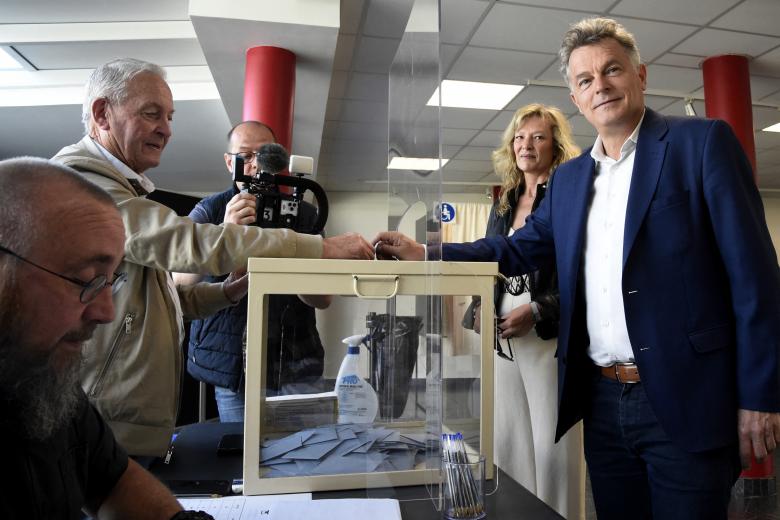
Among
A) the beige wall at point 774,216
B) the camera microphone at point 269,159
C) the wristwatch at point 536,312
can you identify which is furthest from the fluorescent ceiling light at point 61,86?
the beige wall at point 774,216

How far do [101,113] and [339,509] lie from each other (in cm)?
86

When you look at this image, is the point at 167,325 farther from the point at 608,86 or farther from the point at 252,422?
the point at 608,86

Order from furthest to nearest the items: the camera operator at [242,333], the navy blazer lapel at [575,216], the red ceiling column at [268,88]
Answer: the red ceiling column at [268,88]
the navy blazer lapel at [575,216]
the camera operator at [242,333]

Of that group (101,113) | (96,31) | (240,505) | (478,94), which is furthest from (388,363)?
(478,94)

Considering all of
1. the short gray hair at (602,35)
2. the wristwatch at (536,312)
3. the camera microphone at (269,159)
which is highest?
the short gray hair at (602,35)

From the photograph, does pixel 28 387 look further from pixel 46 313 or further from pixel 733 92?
pixel 733 92

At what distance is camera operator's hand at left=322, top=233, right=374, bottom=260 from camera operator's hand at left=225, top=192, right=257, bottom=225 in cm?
22

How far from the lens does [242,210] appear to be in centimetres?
100

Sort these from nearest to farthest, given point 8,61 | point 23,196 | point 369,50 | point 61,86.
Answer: point 23,196, point 369,50, point 8,61, point 61,86

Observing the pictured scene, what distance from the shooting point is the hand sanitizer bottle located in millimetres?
854

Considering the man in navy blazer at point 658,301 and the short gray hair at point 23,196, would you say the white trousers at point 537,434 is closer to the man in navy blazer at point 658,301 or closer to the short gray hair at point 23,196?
the man in navy blazer at point 658,301

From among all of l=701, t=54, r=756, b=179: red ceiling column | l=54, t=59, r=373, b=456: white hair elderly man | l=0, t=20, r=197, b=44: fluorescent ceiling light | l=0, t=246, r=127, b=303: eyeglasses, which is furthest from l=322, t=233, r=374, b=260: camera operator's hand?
l=701, t=54, r=756, b=179: red ceiling column

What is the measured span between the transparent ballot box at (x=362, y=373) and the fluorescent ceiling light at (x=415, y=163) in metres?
0.15

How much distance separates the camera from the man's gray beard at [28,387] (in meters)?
0.57
